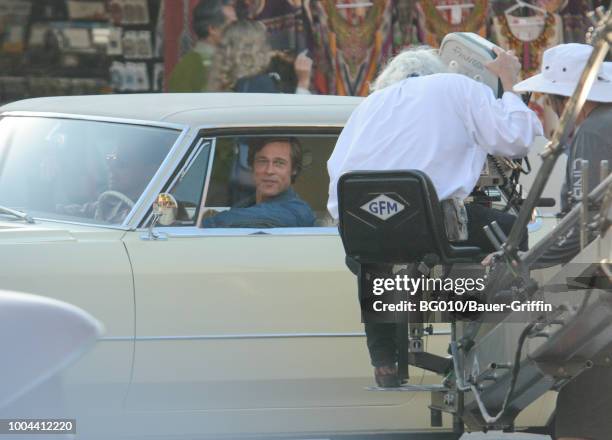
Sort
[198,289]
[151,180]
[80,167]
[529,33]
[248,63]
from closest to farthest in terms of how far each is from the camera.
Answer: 1. [198,289]
2. [151,180]
3. [80,167]
4. [248,63]
5. [529,33]

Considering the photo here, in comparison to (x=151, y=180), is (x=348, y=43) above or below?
below

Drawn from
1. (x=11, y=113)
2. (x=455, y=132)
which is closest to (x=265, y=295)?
(x=455, y=132)

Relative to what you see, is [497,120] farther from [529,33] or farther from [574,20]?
[574,20]

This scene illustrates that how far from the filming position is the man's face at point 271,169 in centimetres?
607

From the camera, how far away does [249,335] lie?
18.6ft

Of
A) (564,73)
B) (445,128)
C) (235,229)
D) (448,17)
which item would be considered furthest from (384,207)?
(448,17)

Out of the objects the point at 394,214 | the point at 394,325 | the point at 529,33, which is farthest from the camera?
the point at 529,33

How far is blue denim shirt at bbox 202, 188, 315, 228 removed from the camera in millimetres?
5957

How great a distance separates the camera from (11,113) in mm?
6535

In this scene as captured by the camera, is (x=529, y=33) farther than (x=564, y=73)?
Yes

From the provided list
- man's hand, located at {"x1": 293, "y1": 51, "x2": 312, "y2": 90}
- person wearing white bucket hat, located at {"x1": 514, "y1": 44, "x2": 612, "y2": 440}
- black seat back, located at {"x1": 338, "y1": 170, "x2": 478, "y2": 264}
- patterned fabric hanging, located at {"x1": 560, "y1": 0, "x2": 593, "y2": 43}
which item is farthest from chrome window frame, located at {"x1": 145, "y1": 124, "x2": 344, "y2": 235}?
patterned fabric hanging, located at {"x1": 560, "y1": 0, "x2": 593, "y2": 43}

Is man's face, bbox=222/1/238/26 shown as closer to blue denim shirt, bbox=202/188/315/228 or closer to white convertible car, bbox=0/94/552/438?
white convertible car, bbox=0/94/552/438

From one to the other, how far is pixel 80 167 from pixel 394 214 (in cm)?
179

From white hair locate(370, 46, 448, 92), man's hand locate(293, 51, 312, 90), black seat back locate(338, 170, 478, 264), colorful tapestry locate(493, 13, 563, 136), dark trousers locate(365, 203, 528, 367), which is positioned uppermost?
white hair locate(370, 46, 448, 92)
